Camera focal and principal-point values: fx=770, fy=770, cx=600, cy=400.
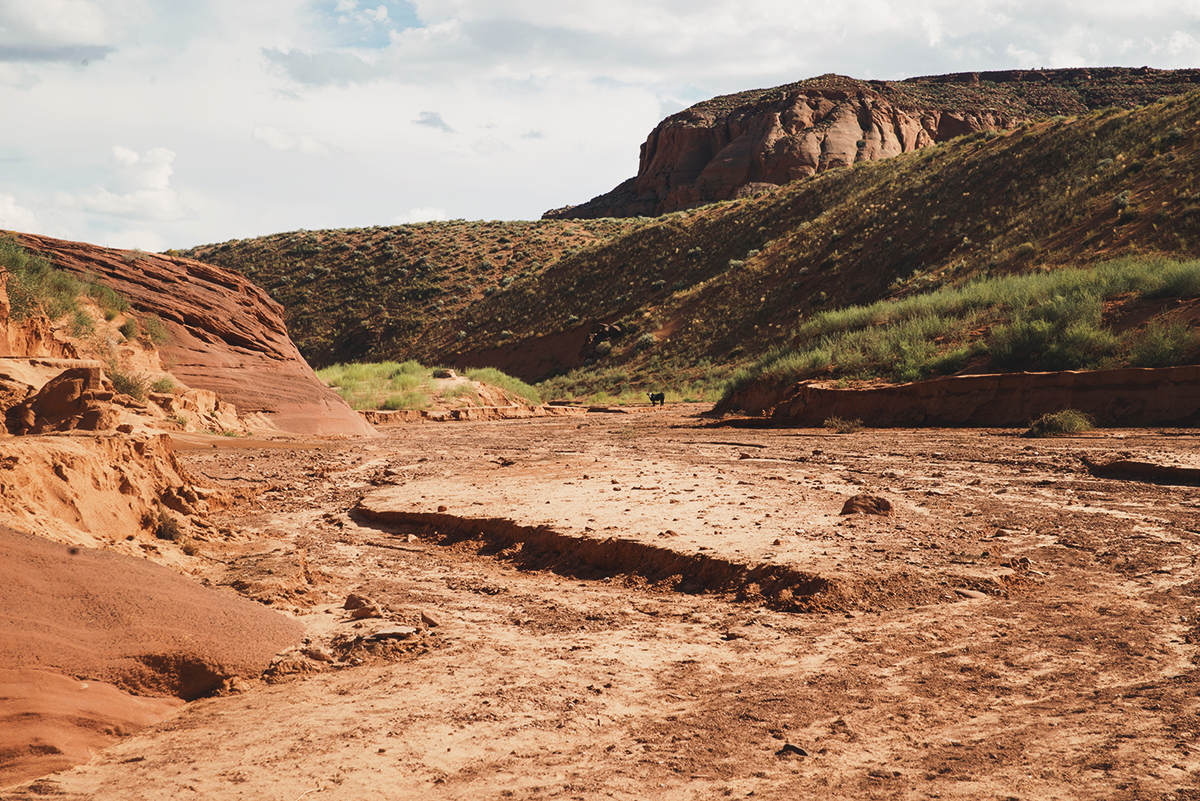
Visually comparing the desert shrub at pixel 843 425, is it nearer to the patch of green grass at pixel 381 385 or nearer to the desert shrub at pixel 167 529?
the desert shrub at pixel 167 529

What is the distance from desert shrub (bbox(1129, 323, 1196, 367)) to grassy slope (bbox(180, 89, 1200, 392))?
8.49 metres

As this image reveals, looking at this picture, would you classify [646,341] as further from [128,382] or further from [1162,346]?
[128,382]

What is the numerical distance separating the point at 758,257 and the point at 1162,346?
3024cm

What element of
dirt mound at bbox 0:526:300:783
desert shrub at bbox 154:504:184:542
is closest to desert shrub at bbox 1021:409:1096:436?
dirt mound at bbox 0:526:300:783

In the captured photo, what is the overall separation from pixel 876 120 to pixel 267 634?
77012 mm

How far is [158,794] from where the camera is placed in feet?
9.87

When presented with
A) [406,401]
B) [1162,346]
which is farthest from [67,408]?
[406,401]

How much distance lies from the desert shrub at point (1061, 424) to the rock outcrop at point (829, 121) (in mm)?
57327

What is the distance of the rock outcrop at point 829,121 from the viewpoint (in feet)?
227

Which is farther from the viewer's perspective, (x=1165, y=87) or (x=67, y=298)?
(x=1165, y=87)

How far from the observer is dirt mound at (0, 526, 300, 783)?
3.31 metres

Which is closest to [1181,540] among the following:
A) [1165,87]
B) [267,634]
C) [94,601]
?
[267,634]

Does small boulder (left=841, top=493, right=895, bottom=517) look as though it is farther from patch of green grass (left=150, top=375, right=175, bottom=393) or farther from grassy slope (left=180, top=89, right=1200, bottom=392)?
grassy slope (left=180, top=89, right=1200, bottom=392)

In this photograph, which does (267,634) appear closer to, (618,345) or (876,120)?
(618,345)
